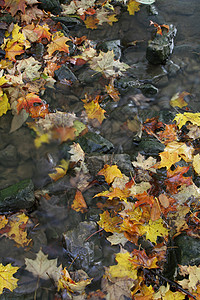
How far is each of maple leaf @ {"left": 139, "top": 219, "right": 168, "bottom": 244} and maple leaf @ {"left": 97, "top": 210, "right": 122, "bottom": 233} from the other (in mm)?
231

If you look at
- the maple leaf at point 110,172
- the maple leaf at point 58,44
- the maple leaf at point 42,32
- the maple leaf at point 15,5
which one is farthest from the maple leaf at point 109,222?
the maple leaf at point 15,5

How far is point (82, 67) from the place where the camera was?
4145mm

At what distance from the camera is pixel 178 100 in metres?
3.90

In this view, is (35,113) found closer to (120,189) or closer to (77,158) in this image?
(77,158)

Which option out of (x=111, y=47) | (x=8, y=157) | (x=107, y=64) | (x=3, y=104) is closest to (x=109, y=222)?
(x=8, y=157)

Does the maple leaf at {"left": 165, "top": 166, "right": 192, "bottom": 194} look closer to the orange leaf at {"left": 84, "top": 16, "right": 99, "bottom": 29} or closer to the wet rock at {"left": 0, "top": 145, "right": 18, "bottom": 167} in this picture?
the wet rock at {"left": 0, "top": 145, "right": 18, "bottom": 167}

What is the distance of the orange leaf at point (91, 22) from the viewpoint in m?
4.91

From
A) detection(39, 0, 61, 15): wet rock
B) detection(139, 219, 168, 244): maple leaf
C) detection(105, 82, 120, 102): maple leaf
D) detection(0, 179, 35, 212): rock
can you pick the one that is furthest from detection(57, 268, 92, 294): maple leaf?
detection(39, 0, 61, 15): wet rock

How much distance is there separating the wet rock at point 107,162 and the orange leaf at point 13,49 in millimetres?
2147

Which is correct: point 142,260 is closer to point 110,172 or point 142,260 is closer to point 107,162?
point 110,172

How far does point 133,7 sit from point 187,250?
16.6ft

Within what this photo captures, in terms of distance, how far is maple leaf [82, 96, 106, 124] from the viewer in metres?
3.49

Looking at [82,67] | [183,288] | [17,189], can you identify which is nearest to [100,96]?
[82,67]

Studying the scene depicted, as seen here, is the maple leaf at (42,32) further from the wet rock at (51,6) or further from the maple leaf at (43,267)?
the maple leaf at (43,267)
